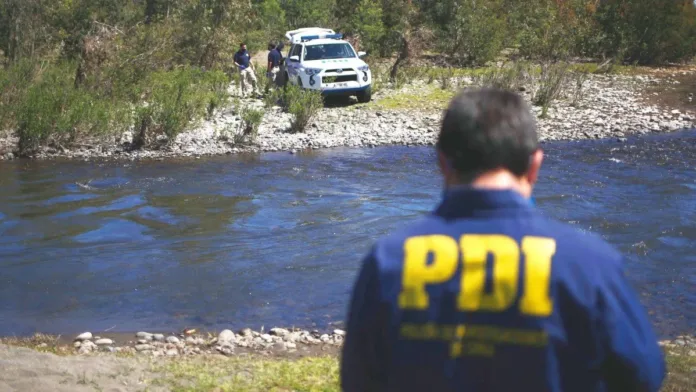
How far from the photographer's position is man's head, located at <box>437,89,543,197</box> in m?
2.20

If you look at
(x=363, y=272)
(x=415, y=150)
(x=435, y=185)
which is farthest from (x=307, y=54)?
(x=363, y=272)

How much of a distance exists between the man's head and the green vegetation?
1680 centimetres

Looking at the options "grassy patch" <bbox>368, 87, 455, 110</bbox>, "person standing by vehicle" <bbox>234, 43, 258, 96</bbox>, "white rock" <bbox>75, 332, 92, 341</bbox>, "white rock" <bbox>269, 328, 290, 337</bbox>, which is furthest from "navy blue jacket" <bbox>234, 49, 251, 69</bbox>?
"white rock" <bbox>269, 328, 290, 337</bbox>

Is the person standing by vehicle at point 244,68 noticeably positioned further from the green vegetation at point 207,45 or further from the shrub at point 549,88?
the shrub at point 549,88

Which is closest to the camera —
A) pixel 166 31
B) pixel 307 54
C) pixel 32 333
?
pixel 32 333

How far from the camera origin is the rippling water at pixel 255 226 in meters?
9.16

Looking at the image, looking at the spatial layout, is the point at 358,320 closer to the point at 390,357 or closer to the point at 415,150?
the point at 390,357

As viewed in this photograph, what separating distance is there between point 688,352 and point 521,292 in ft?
18.3

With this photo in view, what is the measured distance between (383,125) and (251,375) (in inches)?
572

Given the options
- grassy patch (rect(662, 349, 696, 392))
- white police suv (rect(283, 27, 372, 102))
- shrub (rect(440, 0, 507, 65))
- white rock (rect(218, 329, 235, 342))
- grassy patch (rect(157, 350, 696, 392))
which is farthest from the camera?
shrub (rect(440, 0, 507, 65))

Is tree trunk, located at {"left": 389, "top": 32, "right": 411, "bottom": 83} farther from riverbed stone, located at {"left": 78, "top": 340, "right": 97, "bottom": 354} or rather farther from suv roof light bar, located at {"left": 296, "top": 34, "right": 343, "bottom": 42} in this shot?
riverbed stone, located at {"left": 78, "top": 340, "right": 97, "bottom": 354}

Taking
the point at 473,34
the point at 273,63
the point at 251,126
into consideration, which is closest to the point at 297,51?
the point at 273,63

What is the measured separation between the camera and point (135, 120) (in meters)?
18.6

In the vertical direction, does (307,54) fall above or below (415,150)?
above
